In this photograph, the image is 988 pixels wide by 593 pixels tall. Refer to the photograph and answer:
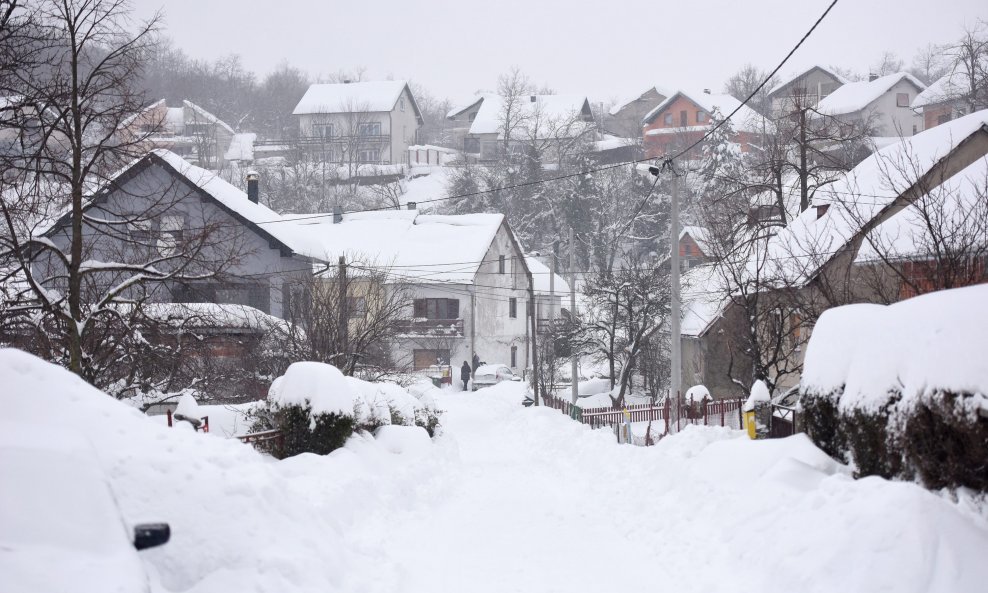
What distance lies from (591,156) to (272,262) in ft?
138

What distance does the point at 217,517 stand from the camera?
6.50 meters

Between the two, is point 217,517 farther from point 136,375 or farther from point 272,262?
point 272,262

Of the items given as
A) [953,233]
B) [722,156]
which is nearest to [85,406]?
[953,233]

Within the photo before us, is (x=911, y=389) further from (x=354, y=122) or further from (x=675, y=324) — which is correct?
(x=354, y=122)

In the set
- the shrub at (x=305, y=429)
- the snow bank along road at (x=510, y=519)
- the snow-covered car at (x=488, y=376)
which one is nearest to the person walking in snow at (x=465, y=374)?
the snow-covered car at (x=488, y=376)

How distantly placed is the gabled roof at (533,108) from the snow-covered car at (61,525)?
8626 centimetres

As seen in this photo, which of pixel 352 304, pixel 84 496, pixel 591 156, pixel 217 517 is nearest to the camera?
pixel 84 496

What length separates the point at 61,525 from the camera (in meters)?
4.36

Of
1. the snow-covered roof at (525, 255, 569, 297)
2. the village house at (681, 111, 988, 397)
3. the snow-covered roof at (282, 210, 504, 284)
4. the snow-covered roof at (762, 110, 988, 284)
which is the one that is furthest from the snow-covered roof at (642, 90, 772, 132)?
the snow-covered roof at (762, 110, 988, 284)

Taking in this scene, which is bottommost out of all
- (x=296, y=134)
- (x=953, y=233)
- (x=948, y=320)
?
(x=948, y=320)

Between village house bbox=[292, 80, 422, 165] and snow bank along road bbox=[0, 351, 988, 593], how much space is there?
8140 cm

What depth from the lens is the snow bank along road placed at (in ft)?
19.7

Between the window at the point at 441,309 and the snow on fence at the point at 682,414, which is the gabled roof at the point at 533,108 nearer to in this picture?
the window at the point at 441,309

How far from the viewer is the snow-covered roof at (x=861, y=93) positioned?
276 feet
